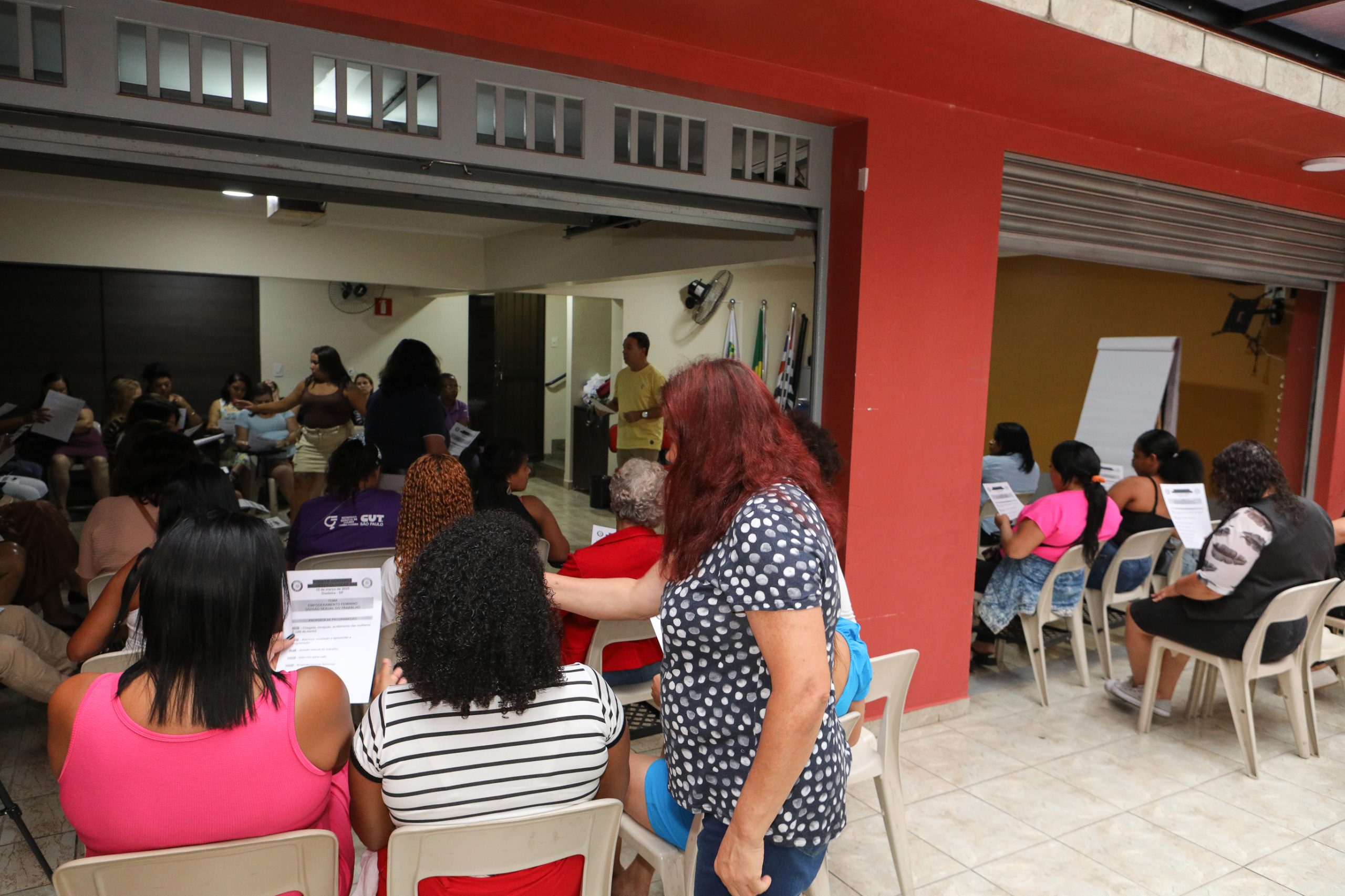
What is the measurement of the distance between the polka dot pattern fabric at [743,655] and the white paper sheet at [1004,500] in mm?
2901

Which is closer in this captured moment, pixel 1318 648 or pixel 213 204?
pixel 1318 648

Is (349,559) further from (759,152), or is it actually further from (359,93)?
(359,93)

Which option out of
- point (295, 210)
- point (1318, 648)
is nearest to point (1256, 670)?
point (1318, 648)

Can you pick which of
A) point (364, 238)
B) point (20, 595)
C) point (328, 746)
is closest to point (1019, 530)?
point (328, 746)

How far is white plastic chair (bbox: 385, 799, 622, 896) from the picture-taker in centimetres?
144

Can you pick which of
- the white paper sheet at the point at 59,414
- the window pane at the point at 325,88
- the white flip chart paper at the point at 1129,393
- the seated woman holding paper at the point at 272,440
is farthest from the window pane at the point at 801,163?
the seated woman holding paper at the point at 272,440

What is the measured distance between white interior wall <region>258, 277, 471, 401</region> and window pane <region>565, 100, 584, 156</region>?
6147 mm

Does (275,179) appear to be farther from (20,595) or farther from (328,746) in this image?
(20,595)

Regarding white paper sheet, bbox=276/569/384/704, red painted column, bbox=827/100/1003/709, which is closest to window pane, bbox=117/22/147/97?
white paper sheet, bbox=276/569/384/704

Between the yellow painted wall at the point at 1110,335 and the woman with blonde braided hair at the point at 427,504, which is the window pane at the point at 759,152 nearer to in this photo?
the woman with blonde braided hair at the point at 427,504

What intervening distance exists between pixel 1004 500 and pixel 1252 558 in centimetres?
111

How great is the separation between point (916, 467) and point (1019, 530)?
824 millimetres

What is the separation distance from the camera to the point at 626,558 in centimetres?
264

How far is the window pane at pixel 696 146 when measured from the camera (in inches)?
121
